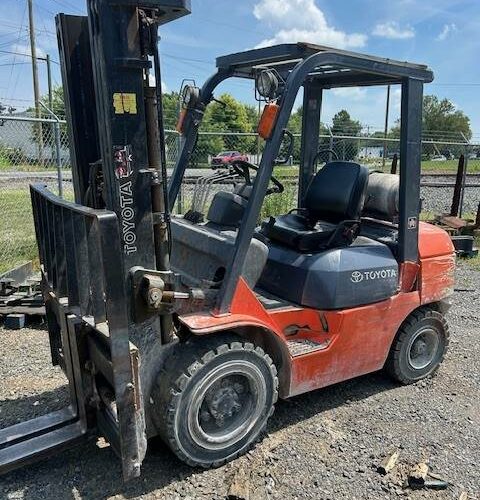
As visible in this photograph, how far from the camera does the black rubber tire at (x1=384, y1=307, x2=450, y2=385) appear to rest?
14.3ft

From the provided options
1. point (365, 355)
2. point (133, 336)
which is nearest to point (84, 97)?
point (133, 336)

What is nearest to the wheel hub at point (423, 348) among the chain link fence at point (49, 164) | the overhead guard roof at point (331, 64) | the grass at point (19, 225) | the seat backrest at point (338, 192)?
the seat backrest at point (338, 192)

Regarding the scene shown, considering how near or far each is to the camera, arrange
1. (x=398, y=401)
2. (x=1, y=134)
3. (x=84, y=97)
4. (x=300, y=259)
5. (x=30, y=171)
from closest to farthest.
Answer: (x=84, y=97) < (x=300, y=259) < (x=398, y=401) < (x=1, y=134) < (x=30, y=171)

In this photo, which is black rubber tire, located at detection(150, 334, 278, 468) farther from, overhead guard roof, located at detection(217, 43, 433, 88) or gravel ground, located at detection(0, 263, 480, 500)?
overhead guard roof, located at detection(217, 43, 433, 88)

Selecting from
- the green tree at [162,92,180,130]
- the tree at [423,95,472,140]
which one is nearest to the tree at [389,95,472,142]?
the tree at [423,95,472,140]

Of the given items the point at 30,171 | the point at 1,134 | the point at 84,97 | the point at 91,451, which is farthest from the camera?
the point at 30,171

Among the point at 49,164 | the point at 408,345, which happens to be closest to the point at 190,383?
the point at 408,345

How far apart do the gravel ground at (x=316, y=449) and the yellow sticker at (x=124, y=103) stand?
7.32 feet

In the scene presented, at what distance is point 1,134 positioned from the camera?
8.41 m

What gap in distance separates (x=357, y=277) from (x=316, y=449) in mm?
1303

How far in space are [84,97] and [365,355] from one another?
2846 mm

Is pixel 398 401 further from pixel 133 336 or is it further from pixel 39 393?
pixel 39 393

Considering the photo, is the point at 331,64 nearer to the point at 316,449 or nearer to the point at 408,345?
the point at 408,345

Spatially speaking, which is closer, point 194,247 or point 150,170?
point 150,170
